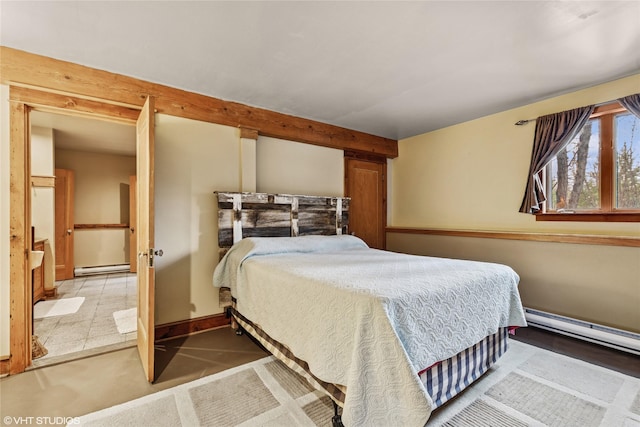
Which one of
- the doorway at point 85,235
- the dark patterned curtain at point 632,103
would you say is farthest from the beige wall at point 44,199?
the dark patterned curtain at point 632,103

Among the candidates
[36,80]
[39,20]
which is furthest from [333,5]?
[36,80]

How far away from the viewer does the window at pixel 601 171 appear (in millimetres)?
2543

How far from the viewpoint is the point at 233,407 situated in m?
1.73

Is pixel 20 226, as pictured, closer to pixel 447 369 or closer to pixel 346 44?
pixel 346 44

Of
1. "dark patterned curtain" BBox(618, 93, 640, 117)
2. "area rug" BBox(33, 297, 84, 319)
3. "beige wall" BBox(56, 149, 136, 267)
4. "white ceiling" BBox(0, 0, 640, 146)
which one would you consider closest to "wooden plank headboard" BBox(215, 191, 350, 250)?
"white ceiling" BBox(0, 0, 640, 146)

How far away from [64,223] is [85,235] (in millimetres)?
705

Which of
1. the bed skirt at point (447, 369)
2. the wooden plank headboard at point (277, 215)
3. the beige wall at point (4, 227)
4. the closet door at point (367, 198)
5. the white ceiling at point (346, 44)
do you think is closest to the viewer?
the bed skirt at point (447, 369)

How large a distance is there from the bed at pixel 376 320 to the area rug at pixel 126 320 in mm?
Answer: 1009

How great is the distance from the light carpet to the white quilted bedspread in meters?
0.34

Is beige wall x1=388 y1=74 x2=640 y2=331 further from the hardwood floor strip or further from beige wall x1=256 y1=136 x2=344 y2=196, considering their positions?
the hardwood floor strip

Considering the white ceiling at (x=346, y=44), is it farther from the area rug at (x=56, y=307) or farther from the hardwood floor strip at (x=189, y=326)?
the area rug at (x=56, y=307)

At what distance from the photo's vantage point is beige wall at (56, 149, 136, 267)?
5.68m

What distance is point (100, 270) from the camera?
5.71m

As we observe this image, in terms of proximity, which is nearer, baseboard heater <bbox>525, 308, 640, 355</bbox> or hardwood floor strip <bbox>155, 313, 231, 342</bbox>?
baseboard heater <bbox>525, 308, 640, 355</bbox>
